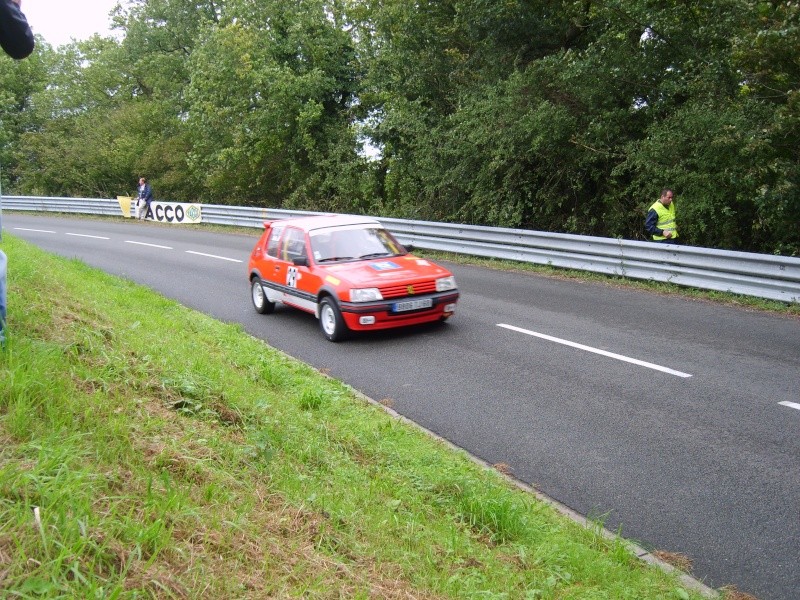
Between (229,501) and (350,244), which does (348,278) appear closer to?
(350,244)

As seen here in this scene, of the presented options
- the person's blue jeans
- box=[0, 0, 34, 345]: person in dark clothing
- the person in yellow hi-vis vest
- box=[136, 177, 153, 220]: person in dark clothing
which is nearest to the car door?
the person's blue jeans

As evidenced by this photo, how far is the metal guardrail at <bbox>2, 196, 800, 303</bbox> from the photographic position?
12.0m

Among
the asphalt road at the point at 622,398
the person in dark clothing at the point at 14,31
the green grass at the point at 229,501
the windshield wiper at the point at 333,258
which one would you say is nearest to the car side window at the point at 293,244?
the windshield wiper at the point at 333,258

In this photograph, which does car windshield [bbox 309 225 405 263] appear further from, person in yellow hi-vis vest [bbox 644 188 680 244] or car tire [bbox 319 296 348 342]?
person in yellow hi-vis vest [bbox 644 188 680 244]

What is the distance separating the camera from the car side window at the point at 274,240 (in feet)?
40.1

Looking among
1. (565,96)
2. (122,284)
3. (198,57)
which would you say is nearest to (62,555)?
(122,284)

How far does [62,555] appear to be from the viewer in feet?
8.96

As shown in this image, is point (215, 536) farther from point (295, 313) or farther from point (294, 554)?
point (295, 313)

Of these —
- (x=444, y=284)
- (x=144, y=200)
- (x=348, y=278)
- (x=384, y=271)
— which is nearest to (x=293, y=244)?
Result: (x=348, y=278)

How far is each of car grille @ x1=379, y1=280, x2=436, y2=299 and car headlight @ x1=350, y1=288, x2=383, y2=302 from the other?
9cm

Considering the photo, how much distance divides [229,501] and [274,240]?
29.4ft

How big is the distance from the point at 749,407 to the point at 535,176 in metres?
12.8

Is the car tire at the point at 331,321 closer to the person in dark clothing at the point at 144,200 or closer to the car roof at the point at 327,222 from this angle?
the car roof at the point at 327,222

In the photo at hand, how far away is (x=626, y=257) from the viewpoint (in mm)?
14469
